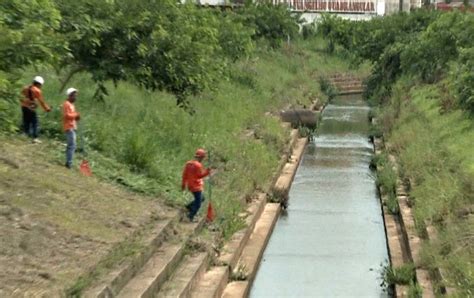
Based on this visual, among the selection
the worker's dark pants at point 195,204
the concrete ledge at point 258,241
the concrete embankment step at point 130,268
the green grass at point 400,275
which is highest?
the concrete embankment step at point 130,268

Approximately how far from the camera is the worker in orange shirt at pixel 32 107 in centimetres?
1588

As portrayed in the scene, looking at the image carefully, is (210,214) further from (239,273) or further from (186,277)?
(186,277)

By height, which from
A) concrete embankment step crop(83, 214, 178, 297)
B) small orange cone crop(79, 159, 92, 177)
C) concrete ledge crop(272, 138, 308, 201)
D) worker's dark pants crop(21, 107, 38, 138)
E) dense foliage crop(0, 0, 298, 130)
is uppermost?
dense foliage crop(0, 0, 298, 130)

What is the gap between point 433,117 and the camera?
2680 centimetres

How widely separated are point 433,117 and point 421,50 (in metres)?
9.77

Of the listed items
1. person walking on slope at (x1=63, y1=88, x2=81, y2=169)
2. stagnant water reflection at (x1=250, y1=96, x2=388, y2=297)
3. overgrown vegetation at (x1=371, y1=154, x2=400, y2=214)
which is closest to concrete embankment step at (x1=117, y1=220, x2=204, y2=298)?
stagnant water reflection at (x1=250, y1=96, x2=388, y2=297)

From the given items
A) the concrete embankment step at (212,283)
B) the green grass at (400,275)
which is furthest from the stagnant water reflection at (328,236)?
the concrete embankment step at (212,283)

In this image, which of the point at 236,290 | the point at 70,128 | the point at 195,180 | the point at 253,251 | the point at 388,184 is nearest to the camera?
the point at 236,290

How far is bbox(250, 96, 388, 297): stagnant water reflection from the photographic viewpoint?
15484mm

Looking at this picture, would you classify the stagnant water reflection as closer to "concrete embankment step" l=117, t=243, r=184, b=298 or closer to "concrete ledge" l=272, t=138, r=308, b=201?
"concrete ledge" l=272, t=138, r=308, b=201

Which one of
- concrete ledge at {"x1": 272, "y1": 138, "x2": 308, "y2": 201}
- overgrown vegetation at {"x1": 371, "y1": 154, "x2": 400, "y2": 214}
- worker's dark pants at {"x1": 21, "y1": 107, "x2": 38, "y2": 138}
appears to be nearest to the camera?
worker's dark pants at {"x1": 21, "y1": 107, "x2": 38, "y2": 138}

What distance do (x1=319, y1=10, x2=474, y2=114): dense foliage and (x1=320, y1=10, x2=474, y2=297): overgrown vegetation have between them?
35 mm

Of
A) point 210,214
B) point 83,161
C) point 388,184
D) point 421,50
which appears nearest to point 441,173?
point 388,184

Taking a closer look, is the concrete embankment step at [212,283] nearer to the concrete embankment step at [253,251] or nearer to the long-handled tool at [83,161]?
the concrete embankment step at [253,251]
